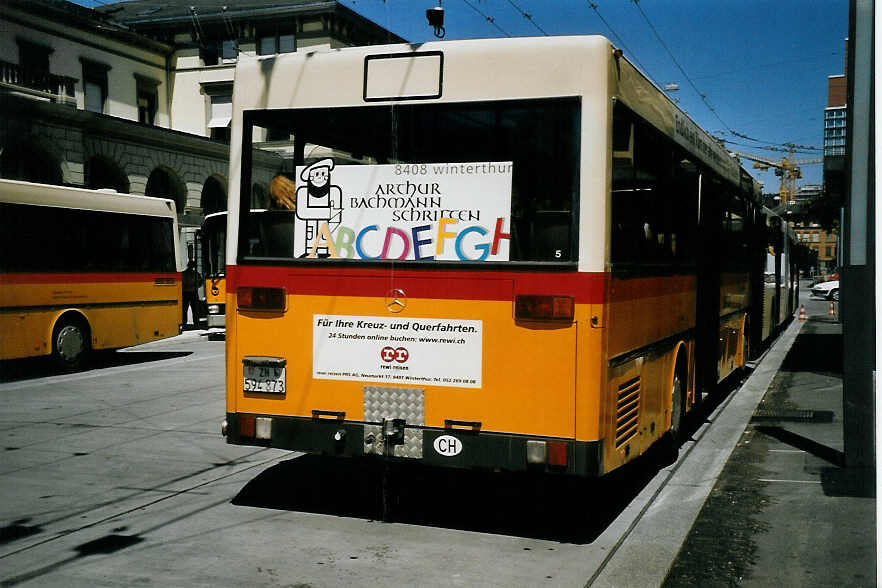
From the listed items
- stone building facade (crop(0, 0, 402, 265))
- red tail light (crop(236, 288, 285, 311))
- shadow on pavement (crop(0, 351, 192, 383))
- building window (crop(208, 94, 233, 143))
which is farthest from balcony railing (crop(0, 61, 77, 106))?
red tail light (crop(236, 288, 285, 311))

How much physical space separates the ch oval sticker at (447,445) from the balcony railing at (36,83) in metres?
26.5

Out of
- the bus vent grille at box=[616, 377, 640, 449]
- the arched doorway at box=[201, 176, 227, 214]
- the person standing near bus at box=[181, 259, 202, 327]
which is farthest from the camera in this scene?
the arched doorway at box=[201, 176, 227, 214]

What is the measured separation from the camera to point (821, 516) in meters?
6.36

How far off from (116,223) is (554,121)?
39.5 feet

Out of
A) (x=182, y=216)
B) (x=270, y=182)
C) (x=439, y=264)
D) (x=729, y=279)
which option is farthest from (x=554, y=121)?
(x=182, y=216)

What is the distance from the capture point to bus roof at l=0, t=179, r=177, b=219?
13.5 m

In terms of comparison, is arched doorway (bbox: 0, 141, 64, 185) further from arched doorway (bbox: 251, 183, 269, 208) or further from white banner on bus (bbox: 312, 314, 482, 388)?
white banner on bus (bbox: 312, 314, 482, 388)

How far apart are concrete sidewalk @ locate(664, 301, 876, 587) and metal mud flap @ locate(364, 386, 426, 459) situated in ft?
5.61

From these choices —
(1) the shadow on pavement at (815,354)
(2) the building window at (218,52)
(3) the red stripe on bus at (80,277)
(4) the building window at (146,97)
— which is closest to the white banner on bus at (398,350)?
(3) the red stripe on bus at (80,277)

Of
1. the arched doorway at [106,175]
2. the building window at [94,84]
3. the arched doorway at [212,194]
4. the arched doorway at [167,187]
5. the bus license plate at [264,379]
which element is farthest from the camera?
the arched doorway at [212,194]

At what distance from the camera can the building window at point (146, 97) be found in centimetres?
4000

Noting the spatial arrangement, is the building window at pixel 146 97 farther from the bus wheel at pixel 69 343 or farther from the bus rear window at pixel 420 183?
the bus rear window at pixel 420 183

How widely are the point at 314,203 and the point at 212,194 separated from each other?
35.5 meters

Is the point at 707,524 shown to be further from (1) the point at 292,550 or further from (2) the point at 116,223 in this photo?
(2) the point at 116,223
